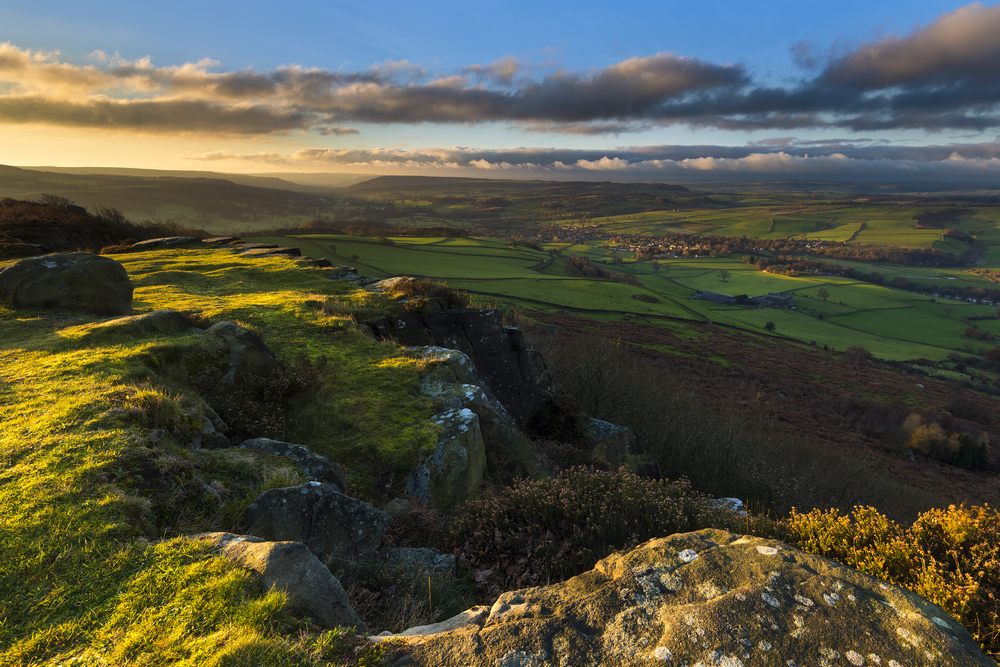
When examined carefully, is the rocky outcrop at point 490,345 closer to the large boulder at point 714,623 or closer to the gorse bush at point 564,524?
the gorse bush at point 564,524

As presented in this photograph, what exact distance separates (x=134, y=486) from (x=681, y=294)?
363 feet

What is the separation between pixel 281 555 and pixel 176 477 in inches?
121

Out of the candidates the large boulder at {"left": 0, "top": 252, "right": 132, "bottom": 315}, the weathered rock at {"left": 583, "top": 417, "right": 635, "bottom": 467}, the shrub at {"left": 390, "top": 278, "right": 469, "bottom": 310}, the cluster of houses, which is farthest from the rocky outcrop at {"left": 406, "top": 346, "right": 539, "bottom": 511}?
the cluster of houses

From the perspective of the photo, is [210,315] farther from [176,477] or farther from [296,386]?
[176,477]

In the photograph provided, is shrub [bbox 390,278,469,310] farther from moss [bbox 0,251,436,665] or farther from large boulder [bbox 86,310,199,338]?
large boulder [bbox 86,310,199,338]

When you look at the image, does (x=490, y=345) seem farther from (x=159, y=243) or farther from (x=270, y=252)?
(x=159, y=243)

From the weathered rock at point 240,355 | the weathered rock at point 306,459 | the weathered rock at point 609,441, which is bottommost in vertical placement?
the weathered rock at point 609,441

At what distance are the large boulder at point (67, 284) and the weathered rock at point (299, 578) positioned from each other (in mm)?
14460

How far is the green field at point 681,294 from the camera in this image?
235ft

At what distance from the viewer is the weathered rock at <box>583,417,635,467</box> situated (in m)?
17.3

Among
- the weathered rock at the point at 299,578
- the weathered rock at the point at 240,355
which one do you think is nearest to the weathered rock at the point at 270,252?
the weathered rock at the point at 240,355

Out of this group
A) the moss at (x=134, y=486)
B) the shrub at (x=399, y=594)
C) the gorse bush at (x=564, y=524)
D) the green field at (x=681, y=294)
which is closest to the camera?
the moss at (x=134, y=486)

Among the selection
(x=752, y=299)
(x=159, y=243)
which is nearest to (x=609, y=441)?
(x=159, y=243)

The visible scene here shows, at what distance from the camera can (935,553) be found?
565 cm
